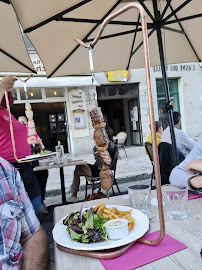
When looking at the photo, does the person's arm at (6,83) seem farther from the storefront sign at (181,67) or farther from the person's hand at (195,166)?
the storefront sign at (181,67)

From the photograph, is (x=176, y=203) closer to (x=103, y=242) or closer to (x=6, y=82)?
(x=103, y=242)

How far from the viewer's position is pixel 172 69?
1232 centimetres

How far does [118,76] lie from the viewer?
11.3m

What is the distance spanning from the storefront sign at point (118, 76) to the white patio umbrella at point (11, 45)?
320 inches

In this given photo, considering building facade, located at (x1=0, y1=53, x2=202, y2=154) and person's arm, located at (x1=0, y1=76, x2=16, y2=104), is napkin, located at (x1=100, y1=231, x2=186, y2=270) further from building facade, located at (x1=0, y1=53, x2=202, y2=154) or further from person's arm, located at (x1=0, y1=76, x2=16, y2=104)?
building facade, located at (x1=0, y1=53, x2=202, y2=154)

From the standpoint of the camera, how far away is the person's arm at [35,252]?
1.15 m

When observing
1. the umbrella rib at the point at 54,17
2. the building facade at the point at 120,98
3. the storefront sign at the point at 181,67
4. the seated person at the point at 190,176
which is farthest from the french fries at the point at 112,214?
the storefront sign at the point at 181,67

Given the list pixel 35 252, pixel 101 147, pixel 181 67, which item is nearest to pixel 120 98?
pixel 181 67

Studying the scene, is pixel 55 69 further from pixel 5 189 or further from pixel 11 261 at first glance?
pixel 11 261

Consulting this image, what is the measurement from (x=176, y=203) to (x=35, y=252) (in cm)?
85

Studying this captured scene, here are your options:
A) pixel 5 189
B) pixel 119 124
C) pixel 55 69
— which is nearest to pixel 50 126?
pixel 119 124

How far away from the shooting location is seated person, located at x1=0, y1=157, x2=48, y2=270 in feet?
3.55

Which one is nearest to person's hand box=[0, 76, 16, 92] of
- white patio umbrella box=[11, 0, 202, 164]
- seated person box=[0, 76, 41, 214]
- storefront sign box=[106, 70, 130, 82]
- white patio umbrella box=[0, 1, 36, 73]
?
seated person box=[0, 76, 41, 214]

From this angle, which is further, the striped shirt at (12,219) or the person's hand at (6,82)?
the person's hand at (6,82)
